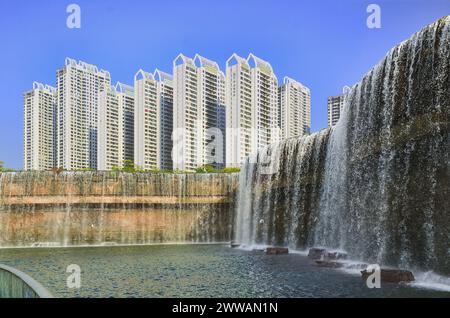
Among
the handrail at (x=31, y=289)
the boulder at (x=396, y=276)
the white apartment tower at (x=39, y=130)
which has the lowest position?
the boulder at (x=396, y=276)

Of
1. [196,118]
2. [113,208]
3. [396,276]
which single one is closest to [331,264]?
[396,276]

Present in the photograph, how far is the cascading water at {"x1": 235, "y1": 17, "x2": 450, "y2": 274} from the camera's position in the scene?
13719mm

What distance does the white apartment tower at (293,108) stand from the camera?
224 feet

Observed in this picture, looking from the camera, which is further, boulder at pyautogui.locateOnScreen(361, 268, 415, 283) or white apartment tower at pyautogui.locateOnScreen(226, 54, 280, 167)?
white apartment tower at pyautogui.locateOnScreen(226, 54, 280, 167)

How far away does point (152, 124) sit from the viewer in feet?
197

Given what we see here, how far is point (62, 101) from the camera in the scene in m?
59.8

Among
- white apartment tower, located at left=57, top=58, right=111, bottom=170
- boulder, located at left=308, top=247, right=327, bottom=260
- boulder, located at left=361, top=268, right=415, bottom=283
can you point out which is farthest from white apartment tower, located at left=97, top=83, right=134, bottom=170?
boulder, located at left=361, top=268, right=415, bottom=283

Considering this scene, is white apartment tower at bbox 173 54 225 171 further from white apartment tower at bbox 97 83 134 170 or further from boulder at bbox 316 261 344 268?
boulder at bbox 316 261 344 268

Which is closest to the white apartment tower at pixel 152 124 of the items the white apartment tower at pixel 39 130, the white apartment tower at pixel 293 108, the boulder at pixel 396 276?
the white apartment tower at pixel 39 130

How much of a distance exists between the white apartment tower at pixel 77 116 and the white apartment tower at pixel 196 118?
41.7 feet

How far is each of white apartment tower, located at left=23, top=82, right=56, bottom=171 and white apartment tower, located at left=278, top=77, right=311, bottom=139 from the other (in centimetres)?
3277

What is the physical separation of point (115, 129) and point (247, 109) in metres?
18.3

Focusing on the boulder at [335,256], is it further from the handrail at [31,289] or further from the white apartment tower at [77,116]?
the white apartment tower at [77,116]
